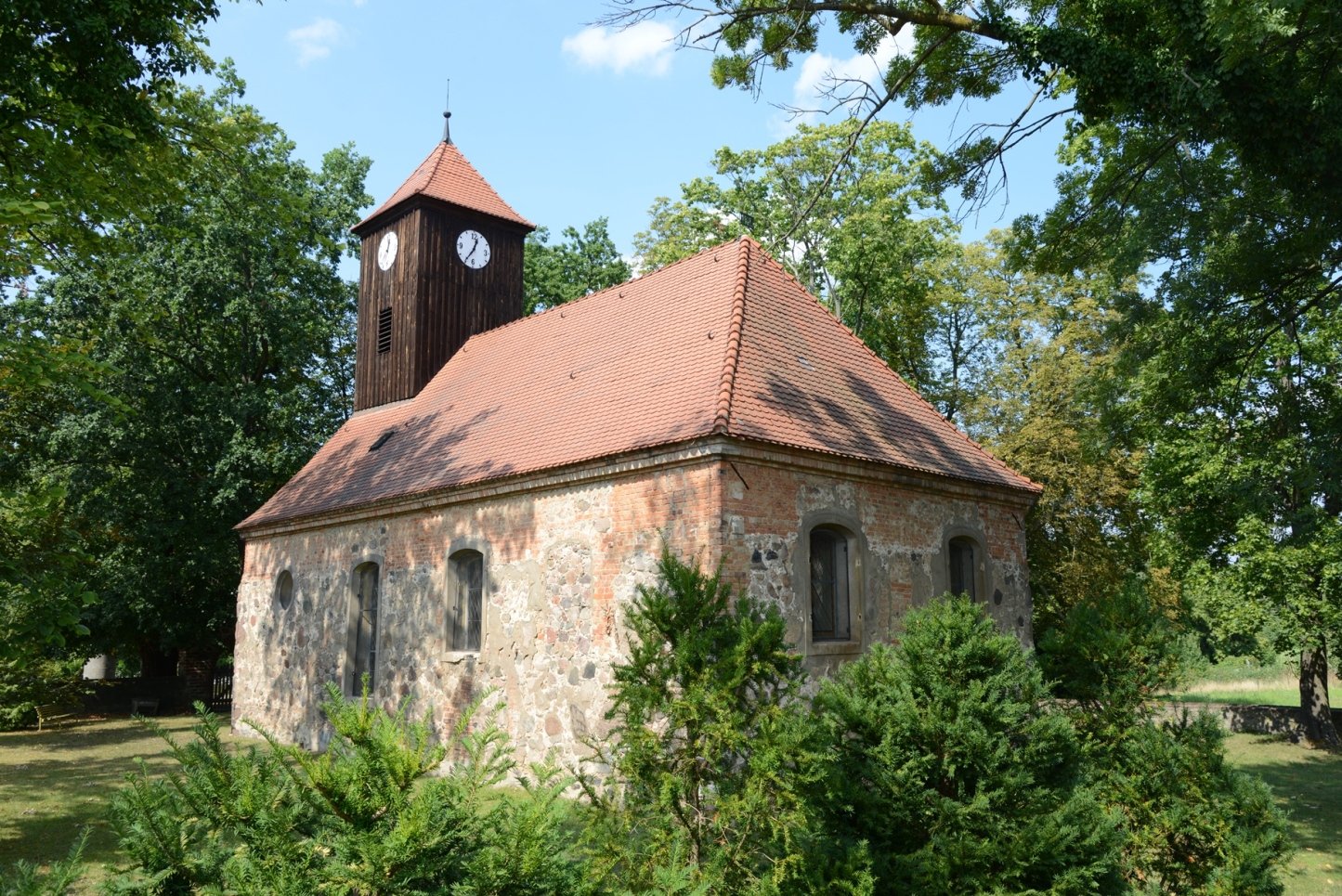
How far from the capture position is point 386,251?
20.1 m

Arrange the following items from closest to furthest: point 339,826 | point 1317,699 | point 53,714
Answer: point 339,826 < point 1317,699 < point 53,714

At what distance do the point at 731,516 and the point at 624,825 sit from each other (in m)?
5.17

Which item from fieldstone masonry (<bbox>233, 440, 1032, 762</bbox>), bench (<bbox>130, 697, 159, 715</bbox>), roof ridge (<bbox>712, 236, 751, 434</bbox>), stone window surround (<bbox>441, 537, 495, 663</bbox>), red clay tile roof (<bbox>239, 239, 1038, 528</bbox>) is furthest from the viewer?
bench (<bbox>130, 697, 159, 715</bbox>)

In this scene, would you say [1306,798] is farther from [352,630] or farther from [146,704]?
[146,704]

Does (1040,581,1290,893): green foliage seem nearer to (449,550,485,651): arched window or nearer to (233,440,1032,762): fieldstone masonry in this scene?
(233,440,1032,762): fieldstone masonry

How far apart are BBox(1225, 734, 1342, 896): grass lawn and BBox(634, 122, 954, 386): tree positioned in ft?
38.4

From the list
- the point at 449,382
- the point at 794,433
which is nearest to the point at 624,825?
the point at 794,433

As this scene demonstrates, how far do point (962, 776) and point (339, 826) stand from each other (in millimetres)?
3702

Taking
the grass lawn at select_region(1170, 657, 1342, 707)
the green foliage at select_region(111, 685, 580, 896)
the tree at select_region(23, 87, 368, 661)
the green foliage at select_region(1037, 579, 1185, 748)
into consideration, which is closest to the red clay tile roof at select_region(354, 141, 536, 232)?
the tree at select_region(23, 87, 368, 661)

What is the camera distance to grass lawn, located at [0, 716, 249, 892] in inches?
363

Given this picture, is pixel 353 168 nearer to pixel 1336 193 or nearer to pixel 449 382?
pixel 449 382

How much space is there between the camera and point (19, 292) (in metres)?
23.0

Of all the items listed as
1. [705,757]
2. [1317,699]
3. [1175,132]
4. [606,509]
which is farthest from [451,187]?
[1317,699]

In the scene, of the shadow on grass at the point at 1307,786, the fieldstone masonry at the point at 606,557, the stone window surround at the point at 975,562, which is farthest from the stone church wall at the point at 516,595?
the shadow on grass at the point at 1307,786
